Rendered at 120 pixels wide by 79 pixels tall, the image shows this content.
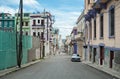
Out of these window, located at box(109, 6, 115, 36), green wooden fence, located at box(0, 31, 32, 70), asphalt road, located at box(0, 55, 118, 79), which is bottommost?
asphalt road, located at box(0, 55, 118, 79)

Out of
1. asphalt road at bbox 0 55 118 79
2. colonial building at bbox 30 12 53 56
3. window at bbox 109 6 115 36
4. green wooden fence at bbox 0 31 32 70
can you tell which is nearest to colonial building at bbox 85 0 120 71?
window at bbox 109 6 115 36

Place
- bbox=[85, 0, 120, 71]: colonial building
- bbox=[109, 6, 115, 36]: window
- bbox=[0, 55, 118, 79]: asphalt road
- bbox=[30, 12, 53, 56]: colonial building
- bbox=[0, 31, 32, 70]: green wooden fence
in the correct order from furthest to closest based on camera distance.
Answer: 1. bbox=[30, 12, 53, 56]: colonial building
2. bbox=[109, 6, 115, 36]: window
3. bbox=[85, 0, 120, 71]: colonial building
4. bbox=[0, 31, 32, 70]: green wooden fence
5. bbox=[0, 55, 118, 79]: asphalt road

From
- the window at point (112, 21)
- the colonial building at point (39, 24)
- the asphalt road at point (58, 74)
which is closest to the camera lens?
the asphalt road at point (58, 74)

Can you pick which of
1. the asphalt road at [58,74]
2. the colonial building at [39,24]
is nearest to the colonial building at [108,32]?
the asphalt road at [58,74]

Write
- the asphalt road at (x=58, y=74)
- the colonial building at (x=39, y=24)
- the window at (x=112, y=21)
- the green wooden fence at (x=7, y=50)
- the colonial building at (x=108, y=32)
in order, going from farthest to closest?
the colonial building at (x=39, y=24) → the window at (x=112, y=21) → the colonial building at (x=108, y=32) → the green wooden fence at (x=7, y=50) → the asphalt road at (x=58, y=74)

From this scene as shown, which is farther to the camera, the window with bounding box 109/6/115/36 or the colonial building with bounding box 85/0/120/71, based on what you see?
the window with bounding box 109/6/115/36

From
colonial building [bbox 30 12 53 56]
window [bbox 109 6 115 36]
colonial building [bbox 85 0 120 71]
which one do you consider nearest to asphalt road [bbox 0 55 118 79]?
colonial building [bbox 85 0 120 71]

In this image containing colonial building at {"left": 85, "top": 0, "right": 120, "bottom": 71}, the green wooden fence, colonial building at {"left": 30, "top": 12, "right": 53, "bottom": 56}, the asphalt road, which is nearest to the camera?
the asphalt road

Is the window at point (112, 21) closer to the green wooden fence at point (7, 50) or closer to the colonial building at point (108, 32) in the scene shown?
the colonial building at point (108, 32)

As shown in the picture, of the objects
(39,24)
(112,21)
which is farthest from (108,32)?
(39,24)

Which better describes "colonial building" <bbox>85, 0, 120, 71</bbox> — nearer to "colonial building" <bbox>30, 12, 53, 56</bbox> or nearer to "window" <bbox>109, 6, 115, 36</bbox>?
"window" <bbox>109, 6, 115, 36</bbox>

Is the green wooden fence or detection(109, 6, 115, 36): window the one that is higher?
detection(109, 6, 115, 36): window

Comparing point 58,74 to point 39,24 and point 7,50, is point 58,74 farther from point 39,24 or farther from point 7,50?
point 39,24

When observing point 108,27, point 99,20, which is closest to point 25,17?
point 99,20
